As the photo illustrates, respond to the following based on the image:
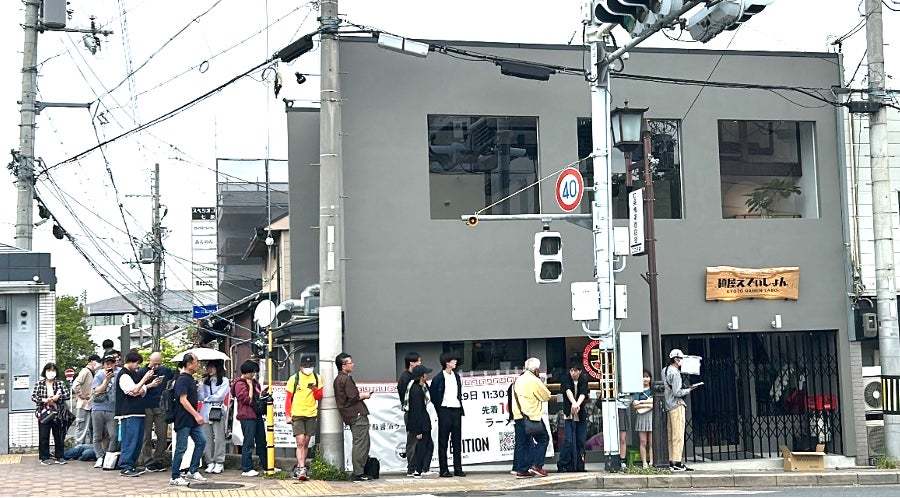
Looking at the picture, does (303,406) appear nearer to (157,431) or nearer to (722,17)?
(157,431)

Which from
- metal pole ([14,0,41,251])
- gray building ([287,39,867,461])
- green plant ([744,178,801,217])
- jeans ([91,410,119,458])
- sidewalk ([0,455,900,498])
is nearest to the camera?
sidewalk ([0,455,900,498])

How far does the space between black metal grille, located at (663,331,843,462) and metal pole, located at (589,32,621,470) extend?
4.15 m

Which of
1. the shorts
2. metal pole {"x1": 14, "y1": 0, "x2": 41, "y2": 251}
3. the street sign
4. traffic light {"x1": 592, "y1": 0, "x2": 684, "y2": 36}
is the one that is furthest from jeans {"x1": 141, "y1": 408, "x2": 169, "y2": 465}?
metal pole {"x1": 14, "y1": 0, "x2": 41, "y2": 251}

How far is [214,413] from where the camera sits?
15.8 m

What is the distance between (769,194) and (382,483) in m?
9.53

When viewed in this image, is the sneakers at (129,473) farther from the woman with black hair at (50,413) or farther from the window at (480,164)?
the window at (480,164)

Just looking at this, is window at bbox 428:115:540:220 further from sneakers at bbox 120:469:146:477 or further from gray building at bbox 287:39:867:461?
sneakers at bbox 120:469:146:477

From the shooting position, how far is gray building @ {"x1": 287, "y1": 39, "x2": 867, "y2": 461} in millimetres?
17828

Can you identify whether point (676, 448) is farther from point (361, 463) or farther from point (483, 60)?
point (483, 60)

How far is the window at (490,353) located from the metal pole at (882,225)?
20.0ft

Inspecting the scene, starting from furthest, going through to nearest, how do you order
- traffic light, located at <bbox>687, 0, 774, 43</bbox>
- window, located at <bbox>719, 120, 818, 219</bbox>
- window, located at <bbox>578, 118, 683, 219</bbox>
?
window, located at <bbox>719, 120, 818, 219</bbox> → window, located at <bbox>578, 118, 683, 219</bbox> → traffic light, located at <bbox>687, 0, 774, 43</bbox>

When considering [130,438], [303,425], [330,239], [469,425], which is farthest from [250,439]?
[469,425]

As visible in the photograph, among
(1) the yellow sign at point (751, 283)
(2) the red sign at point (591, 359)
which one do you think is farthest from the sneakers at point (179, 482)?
(1) the yellow sign at point (751, 283)

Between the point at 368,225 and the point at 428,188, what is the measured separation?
1215mm
